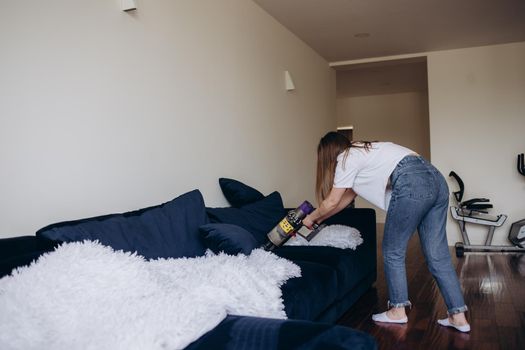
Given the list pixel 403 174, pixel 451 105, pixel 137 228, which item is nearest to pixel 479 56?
pixel 451 105

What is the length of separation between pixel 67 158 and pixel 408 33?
4415 millimetres

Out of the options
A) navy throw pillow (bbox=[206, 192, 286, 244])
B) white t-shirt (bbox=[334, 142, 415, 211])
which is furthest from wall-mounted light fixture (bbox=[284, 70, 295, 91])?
white t-shirt (bbox=[334, 142, 415, 211])

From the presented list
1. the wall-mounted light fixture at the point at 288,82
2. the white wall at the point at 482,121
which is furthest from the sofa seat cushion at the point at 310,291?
the white wall at the point at 482,121

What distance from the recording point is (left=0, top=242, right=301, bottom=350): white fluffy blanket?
1191mm

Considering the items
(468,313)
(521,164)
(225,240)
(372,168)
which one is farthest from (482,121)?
(225,240)

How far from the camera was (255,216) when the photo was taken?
125 inches

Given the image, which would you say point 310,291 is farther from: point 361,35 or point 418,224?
point 361,35

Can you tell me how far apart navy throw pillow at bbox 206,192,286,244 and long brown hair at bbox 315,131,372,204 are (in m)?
0.55

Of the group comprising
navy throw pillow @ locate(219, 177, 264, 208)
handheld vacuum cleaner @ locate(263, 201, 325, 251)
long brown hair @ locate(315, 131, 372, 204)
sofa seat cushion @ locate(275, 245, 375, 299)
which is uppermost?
long brown hair @ locate(315, 131, 372, 204)

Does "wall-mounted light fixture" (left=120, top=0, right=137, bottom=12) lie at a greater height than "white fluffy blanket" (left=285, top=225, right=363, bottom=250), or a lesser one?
greater

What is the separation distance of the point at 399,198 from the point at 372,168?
0.72 ft

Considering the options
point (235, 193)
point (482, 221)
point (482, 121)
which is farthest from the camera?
point (482, 121)

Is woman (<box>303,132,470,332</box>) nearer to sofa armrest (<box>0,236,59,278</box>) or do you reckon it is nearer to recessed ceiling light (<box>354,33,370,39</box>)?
sofa armrest (<box>0,236,59,278</box>)

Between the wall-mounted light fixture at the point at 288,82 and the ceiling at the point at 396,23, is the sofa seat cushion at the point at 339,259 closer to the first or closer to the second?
the wall-mounted light fixture at the point at 288,82
